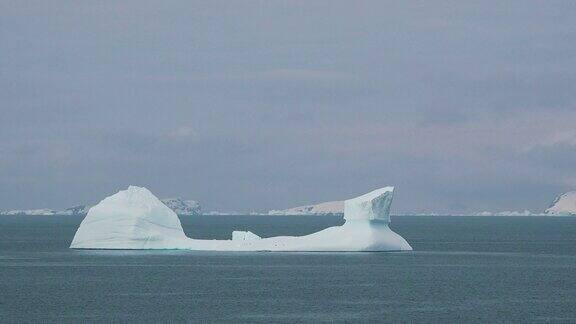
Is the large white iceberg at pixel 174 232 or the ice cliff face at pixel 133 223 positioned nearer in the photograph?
the large white iceberg at pixel 174 232

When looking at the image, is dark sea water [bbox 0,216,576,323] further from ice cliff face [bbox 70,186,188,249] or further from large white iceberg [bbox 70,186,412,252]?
ice cliff face [bbox 70,186,188,249]

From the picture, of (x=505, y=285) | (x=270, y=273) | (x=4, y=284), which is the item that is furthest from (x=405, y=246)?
(x=4, y=284)

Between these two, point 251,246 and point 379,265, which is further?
point 251,246

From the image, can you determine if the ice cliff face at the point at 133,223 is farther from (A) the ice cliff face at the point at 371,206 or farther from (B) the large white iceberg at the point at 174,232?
(A) the ice cliff face at the point at 371,206

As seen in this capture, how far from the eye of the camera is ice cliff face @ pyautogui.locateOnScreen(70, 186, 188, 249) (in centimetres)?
7906

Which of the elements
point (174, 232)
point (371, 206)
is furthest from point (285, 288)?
point (174, 232)

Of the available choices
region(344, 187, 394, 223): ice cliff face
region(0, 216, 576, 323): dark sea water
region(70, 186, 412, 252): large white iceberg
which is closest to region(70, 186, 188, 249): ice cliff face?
region(70, 186, 412, 252): large white iceberg

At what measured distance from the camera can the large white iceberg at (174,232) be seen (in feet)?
254

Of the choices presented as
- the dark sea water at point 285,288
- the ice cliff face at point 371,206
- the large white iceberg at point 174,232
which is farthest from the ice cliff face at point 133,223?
the ice cliff face at point 371,206

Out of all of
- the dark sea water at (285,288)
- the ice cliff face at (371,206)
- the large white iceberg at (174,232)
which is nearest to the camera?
the dark sea water at (285,288)

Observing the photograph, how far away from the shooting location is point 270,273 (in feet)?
219

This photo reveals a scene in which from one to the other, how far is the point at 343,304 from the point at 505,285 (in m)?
13.7

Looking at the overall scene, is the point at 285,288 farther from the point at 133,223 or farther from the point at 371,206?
the point at 133,223

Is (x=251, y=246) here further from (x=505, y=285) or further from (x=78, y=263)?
(x=505, y=285)
